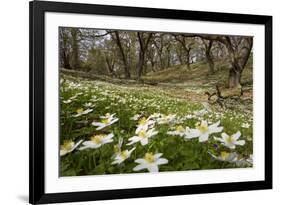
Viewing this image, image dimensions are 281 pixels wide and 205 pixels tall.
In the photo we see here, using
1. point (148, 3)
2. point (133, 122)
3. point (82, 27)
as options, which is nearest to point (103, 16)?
point (82, 27)

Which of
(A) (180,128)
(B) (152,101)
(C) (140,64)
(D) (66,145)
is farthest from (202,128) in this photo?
(D) (66,145)

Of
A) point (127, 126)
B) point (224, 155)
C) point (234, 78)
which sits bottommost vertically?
point (224, 155)

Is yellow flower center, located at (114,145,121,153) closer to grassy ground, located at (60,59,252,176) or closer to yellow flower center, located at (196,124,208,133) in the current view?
grassy ground, located at (60,59,252,176)

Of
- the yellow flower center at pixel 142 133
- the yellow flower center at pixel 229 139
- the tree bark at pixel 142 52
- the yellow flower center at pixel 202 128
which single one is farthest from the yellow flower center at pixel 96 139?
the yellow flower center at pixel 229 139

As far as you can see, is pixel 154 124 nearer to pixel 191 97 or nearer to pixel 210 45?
pixel 191 97

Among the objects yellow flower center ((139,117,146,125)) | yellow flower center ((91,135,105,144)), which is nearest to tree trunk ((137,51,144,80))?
yellow flower center ((139,117,146,125))

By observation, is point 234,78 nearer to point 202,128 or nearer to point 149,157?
point 202,128
